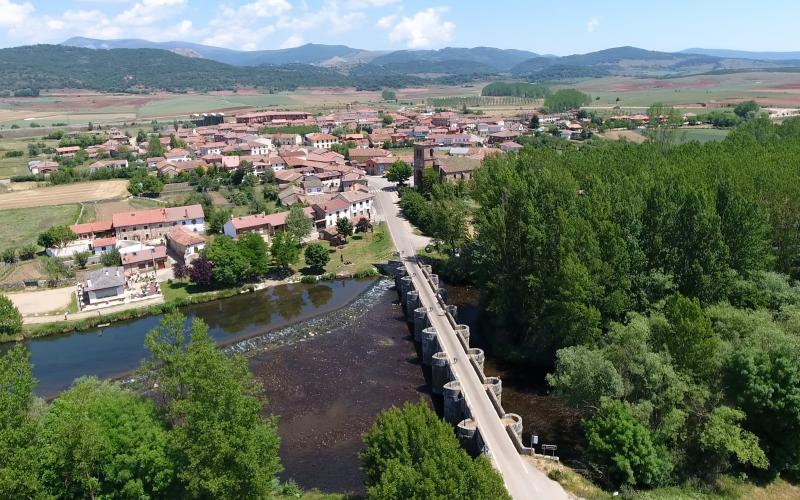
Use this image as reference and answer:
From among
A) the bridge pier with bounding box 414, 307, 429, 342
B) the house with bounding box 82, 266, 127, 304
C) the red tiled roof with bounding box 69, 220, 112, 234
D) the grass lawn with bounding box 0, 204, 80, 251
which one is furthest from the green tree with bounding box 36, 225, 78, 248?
the bridge pier with bounding box 414, 307, 429, 342

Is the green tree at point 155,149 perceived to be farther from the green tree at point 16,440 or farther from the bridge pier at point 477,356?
the green tree at point 16,440

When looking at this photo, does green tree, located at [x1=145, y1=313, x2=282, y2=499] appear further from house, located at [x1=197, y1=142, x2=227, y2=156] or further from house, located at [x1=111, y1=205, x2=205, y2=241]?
house, located at [x1=197, y1=142, x2=227, y2=156]

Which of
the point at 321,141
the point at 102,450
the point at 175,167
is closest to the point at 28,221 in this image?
the point at 175,167

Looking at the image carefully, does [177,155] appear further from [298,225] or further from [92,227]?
[298,225]

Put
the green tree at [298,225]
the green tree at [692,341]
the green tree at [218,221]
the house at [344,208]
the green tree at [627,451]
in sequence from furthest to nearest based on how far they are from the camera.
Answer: the house at [344,208] → the green tree at [218,221] → the green tree at [298,225] → the green tree at [692,341] → the green tree at [627,451]

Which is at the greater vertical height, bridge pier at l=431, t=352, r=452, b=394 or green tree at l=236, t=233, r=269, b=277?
green tree at l=236, t=233, r=269, b=277

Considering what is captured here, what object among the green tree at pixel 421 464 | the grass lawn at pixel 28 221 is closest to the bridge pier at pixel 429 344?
the green tree at pixel 421 464
